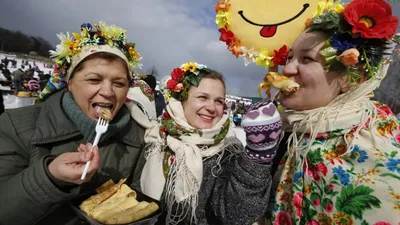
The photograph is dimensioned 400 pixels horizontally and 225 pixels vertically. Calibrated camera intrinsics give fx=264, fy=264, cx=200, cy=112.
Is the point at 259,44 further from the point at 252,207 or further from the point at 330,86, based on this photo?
the point at 252,207

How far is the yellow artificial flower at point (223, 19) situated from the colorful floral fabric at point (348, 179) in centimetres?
93

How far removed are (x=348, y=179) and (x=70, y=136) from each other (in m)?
1.56

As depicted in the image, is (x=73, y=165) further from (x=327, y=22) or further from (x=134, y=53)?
(x=327, y=22)

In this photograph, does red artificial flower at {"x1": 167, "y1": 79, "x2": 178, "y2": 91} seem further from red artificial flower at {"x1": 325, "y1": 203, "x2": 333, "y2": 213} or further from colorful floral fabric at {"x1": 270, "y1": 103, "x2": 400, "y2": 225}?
red artificial flower at {"x1": 325, "y1": 203, "x2": 333, "y2": 213}

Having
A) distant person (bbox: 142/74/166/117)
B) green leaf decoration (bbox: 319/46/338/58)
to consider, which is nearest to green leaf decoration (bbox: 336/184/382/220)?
green leaf decoration (bbox: 319/46/338/58)

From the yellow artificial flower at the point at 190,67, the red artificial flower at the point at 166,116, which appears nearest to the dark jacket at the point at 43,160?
the red artificial flower at the point at 166,116

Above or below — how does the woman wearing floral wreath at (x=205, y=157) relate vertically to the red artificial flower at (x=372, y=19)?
below

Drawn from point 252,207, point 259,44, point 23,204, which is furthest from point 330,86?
point 23,204

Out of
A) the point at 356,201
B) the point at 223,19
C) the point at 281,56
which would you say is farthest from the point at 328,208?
the point at 223,19

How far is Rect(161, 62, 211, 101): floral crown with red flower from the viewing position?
241 cm

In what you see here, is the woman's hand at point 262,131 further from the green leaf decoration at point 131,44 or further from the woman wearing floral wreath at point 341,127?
→ the green leaf decoration at point 131,44

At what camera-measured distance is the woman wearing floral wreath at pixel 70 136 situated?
133cm

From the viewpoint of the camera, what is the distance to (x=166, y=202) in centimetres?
205

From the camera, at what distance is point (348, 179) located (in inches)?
48.0
